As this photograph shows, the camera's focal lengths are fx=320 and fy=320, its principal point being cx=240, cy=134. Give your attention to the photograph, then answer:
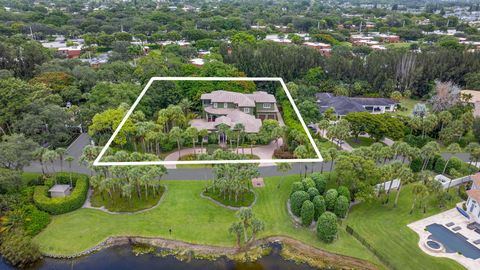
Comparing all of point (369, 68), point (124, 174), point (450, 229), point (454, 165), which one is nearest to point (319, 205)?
point (450, 229)

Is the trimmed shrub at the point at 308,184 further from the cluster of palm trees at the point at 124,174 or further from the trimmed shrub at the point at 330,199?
the cluster of palm trees at the point at 124,174

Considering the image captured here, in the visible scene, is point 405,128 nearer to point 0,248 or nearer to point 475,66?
point 475,66

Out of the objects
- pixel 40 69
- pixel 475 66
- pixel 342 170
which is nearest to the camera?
pixel 342 170

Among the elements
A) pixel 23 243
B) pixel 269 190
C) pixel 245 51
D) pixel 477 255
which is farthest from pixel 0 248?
pixel 245 51

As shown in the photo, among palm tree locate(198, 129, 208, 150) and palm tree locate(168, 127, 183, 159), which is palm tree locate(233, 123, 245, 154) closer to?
palm tree locate(198, 129, 208, 150)

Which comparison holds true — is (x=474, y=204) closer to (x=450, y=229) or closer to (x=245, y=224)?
(x=450, y=229)

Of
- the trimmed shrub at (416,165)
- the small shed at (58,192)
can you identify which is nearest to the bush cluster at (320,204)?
the trimmed shrub at (416,165)
